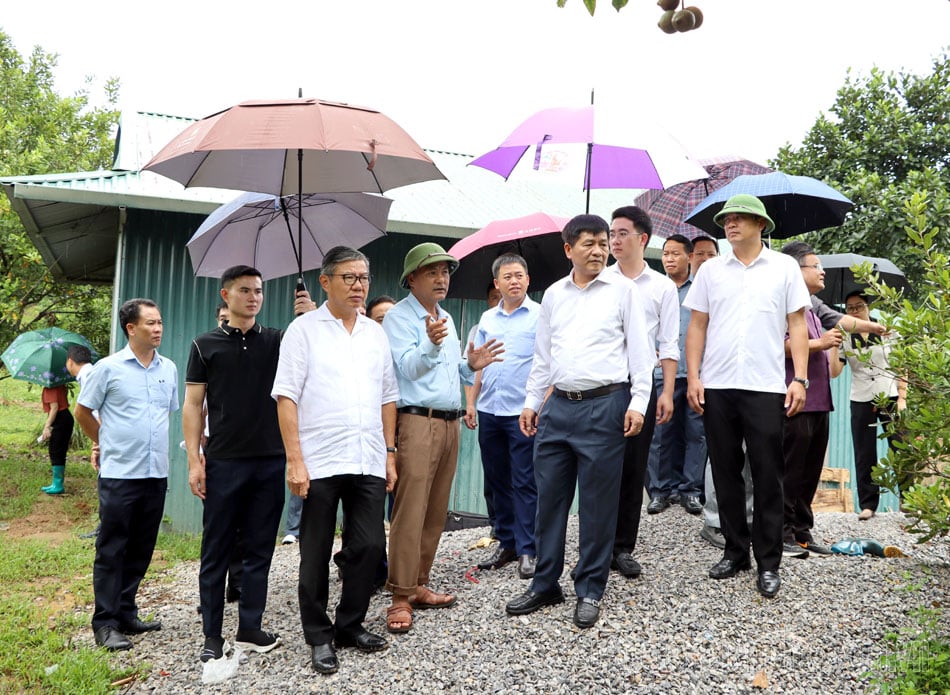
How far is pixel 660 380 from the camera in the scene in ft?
18.8

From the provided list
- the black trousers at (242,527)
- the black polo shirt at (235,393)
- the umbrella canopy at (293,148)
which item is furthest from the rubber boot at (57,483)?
the black polo shirt at (235,393)

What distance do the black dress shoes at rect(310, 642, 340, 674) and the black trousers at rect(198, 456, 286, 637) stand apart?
0.46 meters

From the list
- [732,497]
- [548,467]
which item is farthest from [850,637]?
[548,467]

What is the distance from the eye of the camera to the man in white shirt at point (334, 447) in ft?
13.0

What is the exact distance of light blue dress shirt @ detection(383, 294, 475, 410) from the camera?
4430mm

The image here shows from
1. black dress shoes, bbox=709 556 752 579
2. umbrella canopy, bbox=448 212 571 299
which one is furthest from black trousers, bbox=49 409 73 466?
black dress shoes, bbox=709 556 752 579

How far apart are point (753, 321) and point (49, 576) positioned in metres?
6.11

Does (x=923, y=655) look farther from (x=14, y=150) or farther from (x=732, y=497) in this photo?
(x=14, y=150)

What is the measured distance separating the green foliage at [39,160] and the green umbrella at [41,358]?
6.76 ft

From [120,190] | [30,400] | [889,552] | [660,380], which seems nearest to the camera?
[889,552]

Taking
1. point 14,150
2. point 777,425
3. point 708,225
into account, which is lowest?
point 777,425

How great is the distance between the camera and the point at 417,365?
4367mm

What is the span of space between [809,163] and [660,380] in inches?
376

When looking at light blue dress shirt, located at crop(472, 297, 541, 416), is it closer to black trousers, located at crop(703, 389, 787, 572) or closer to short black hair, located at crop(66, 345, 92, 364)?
black trousers, located at crop(703, 389, 787, 572)
